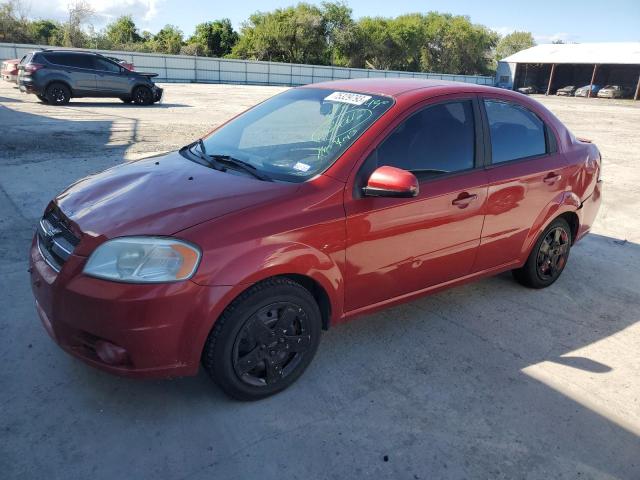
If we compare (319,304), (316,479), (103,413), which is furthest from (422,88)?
(103,413)

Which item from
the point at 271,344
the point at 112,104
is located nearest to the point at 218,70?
the point at 112,104

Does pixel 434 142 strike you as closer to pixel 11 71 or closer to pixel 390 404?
pixel 390 404

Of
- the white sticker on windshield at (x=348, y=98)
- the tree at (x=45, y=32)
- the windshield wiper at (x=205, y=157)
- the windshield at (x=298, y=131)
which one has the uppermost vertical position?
the tree at (x=45, y=32)

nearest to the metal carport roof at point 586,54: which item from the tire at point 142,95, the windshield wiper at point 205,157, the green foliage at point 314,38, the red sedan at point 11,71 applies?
the green foliage at point 314,38

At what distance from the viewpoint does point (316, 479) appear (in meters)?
2.37

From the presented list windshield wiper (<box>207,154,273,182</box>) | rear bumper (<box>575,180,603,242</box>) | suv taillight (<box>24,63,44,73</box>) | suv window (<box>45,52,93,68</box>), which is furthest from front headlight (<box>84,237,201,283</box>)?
suv window (<box>45,52,93,68</box>)

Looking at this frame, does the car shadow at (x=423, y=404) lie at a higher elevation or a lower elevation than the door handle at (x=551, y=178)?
lower

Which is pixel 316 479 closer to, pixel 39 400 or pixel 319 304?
pixel 319 304

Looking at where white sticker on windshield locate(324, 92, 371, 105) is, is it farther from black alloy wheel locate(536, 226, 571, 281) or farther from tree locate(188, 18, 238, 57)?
tree locate(188, 18, 238, 57)

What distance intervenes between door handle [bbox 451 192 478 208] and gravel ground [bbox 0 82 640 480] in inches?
36.7

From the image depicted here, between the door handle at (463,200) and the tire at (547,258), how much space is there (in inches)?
43.5

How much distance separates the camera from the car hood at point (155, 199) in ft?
8.48

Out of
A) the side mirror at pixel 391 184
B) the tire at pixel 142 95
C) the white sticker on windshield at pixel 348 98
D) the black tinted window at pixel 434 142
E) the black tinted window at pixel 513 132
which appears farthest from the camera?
the tire at pixel 142 95

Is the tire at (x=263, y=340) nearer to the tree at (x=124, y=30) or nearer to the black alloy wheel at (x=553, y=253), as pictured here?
the black alloy wheel at (x=553, y=253)
